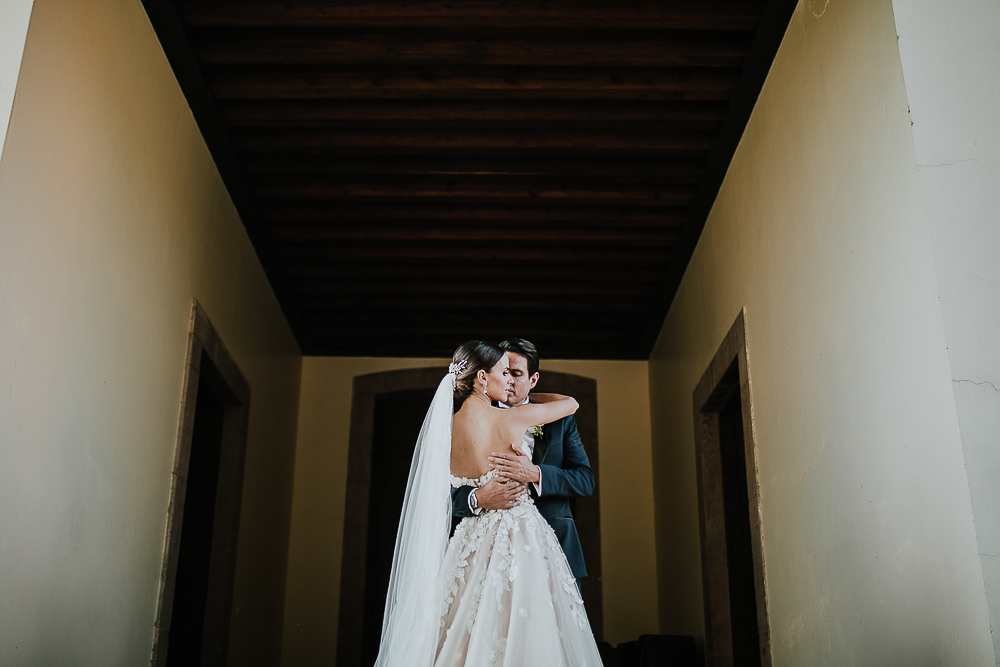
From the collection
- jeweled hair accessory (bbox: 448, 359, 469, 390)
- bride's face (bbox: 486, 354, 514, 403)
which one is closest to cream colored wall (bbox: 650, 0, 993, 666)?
bride's face (bbox: 486, 354, 514, 403)

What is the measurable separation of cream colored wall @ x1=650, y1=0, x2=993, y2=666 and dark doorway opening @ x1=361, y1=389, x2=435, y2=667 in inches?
143

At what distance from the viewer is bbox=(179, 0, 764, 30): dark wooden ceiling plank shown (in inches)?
178

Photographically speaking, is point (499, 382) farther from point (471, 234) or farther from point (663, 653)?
point (663, 653)

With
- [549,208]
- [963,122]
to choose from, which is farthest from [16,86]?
[549,208]

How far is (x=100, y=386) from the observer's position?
3850mm

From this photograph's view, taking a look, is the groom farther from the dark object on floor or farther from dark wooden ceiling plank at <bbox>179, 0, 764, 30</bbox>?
the dark object on floor

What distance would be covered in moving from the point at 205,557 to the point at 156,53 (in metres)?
3.11

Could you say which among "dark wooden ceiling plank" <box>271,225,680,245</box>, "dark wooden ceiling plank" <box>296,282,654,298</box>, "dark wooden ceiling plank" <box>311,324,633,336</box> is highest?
"dark wooden ceiling plank" <box>271,225,680,245</box>

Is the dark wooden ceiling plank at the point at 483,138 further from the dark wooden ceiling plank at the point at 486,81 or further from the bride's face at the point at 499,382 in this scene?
the bride's face at the point at 499,382

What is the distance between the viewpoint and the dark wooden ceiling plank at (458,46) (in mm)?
4738

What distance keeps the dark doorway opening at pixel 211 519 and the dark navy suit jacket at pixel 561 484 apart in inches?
81.7

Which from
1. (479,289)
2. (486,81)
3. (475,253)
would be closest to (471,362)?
(486,81)

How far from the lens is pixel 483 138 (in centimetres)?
541

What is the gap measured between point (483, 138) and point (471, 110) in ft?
0.84
